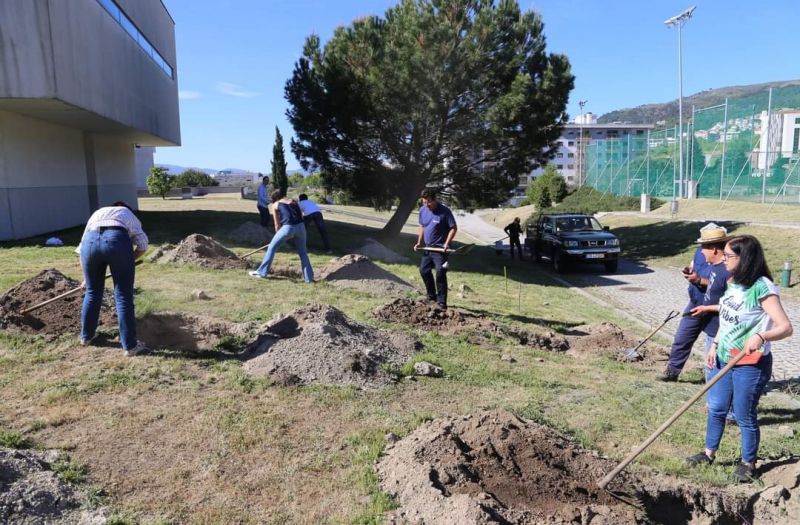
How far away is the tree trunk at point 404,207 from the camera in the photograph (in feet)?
65.6

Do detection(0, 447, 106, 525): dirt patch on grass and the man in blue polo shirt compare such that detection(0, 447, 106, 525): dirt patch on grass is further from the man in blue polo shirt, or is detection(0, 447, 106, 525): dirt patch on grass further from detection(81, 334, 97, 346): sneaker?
the man in blue polo shirt

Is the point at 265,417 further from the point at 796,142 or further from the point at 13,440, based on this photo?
the point at 796,142

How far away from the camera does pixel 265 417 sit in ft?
13.3

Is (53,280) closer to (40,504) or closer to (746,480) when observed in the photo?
(40,504)

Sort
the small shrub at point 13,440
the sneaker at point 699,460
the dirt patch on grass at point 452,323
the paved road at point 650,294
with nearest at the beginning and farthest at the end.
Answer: the small shrub at point 13,440, the sneaker at point 699,460, the dirt patch on grass at point 452,323, the paved road at point 650,294

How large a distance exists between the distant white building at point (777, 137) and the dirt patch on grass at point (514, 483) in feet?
94.9

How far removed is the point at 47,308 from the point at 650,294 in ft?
38.6

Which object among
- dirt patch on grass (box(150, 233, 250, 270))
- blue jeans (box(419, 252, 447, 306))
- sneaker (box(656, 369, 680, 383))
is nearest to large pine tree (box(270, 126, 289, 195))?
dirt patch on grass (box(150, 233, 250, 270))

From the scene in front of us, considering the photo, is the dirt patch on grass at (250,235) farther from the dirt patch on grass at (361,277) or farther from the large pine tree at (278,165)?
the large pine tree at (278,165)

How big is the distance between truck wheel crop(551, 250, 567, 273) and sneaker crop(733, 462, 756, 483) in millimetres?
12650

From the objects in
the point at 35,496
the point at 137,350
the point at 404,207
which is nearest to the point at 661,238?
the point at 404,207

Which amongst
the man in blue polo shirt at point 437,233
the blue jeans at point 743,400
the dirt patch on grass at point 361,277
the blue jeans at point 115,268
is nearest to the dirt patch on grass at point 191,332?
the blue jeans at point 115,268

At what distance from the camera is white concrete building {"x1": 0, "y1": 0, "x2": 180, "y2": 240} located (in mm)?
11508

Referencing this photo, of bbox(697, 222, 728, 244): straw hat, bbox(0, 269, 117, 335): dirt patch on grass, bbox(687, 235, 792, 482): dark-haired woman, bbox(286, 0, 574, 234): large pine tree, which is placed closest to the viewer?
bbox(687, 235, 792, 482): dark-haired woman
